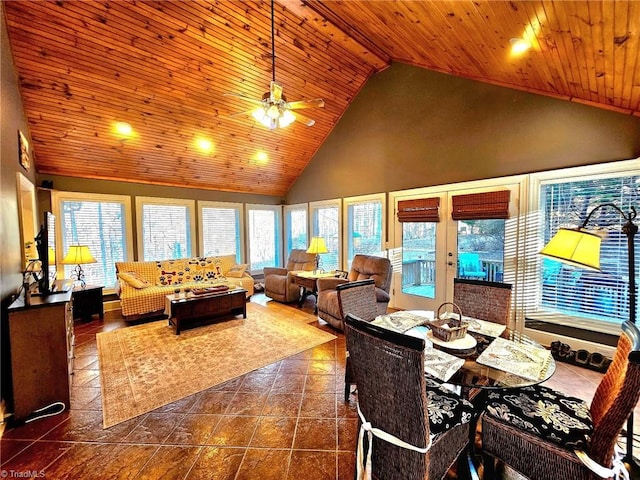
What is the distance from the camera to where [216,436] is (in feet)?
6.30

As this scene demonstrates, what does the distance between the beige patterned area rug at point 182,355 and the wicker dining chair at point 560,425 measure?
2.18 meters

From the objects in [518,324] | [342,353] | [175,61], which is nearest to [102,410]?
[342,353]

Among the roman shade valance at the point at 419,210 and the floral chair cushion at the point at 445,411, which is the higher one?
the roman shade valance at the point at 419,210

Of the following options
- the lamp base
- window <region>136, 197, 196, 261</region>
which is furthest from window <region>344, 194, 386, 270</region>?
the lamp base

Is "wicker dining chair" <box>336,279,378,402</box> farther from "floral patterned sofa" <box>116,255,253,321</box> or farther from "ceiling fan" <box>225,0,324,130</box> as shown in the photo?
"floral patterned sofa" <box>116,255,253,321</box>

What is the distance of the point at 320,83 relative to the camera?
4.65 m

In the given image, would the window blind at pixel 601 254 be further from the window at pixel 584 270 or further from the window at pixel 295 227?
the window at pixel 295 227

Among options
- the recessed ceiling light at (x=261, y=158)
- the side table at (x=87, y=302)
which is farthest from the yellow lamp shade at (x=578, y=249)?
the side table at (x=87, y=302)

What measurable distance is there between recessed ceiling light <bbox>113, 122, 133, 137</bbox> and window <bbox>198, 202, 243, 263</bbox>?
1.97m

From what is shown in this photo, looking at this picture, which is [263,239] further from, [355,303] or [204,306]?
[355,303]

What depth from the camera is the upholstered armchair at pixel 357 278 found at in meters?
3.86

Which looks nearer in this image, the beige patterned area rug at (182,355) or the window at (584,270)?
the beige patterned area rug at (182,355)

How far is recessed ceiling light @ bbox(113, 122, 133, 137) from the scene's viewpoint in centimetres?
409

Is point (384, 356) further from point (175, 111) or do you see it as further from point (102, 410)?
point (175, 111)
